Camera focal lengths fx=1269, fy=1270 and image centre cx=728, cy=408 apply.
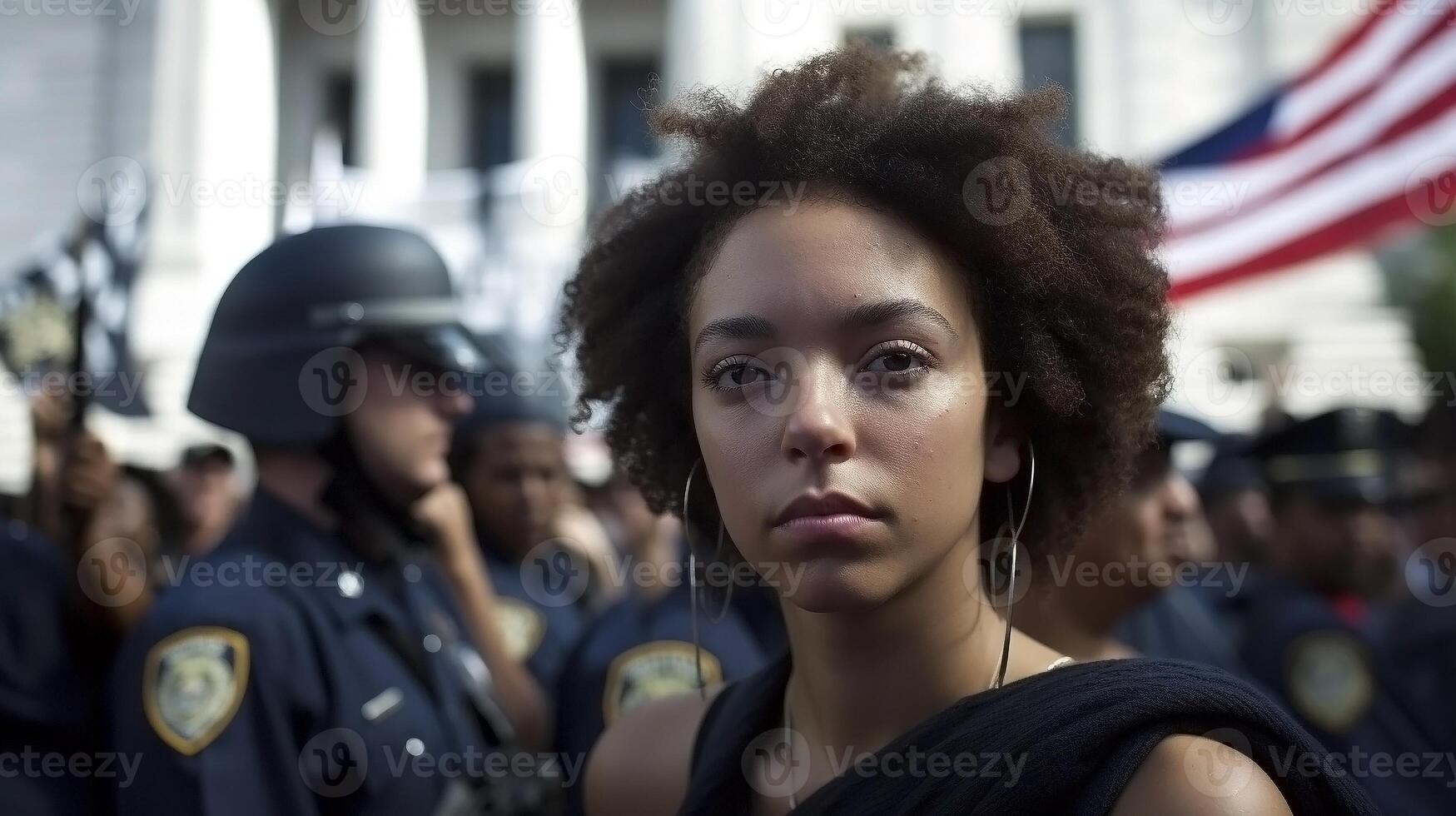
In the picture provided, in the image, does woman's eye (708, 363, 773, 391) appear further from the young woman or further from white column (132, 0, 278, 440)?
white column (132, 0, 278, 440)

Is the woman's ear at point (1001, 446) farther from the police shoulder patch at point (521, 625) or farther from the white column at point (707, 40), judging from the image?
the white column at point (707, 40)

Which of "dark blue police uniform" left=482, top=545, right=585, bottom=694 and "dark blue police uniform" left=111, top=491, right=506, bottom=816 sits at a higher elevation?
"dark blue police uniform" left=111, top=491, right=506, bottom=816

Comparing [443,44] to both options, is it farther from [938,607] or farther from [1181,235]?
[938,607]

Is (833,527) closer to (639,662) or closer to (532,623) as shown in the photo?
(639,662)

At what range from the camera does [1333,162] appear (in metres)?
6.67

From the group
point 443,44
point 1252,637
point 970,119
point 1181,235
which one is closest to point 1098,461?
point 970,119

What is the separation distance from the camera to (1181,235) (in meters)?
7.05

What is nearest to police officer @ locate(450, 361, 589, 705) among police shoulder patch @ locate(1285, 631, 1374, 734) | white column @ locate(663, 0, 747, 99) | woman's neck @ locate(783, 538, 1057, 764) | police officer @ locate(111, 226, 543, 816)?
police officer @ locate(111, 226, 543, 816)

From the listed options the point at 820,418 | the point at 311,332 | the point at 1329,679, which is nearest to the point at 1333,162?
the point at 1329,679

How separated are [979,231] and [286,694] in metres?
1.78

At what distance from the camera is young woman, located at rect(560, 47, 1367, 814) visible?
5.42 ft

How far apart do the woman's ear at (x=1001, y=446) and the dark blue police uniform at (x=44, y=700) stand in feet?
7.14

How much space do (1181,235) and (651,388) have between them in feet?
17.9

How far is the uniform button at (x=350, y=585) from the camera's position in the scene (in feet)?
10.1
